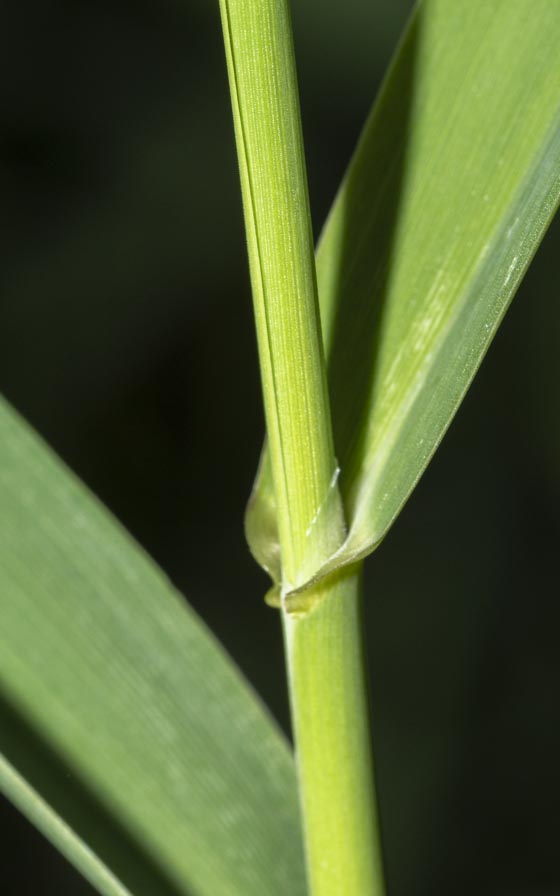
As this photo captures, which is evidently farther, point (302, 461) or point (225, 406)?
point (225, 406)

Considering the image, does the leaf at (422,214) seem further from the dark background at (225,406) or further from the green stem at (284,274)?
the dark background at (225,406)

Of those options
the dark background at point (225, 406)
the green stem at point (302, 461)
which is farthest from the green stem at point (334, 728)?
the dark background at point (225, 406)

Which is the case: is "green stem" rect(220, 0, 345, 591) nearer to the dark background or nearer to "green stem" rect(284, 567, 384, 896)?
"green stem" rect(284, 567, 384, 896)

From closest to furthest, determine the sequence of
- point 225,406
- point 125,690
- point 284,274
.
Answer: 1. point 284,274
2. point 125,690
3. point 225,406

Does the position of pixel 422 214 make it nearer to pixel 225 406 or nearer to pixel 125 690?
pixel 125 690

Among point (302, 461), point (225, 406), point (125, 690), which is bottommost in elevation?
point (225, 406)

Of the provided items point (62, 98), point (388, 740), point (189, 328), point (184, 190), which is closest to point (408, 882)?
point (388, 740)

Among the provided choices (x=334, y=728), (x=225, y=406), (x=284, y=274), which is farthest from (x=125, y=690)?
(x=225, y=406)

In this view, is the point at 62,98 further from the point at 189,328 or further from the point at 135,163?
the point at 189,328
